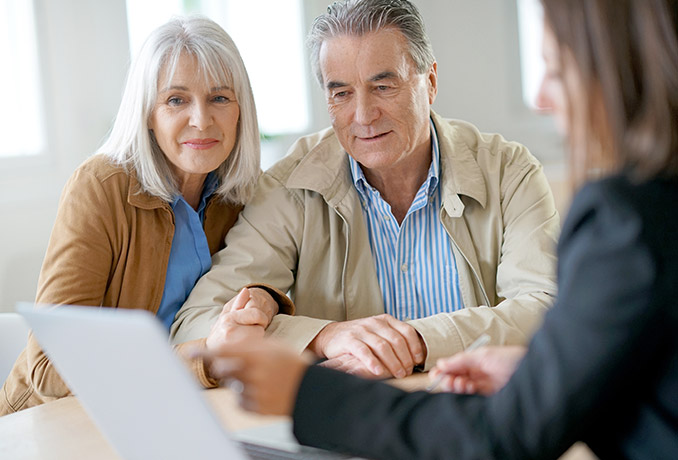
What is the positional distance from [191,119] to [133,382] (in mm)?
1223

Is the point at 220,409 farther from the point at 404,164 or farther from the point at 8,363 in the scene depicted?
the point at 404,164

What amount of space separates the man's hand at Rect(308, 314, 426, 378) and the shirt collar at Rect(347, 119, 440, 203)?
20.1 inches

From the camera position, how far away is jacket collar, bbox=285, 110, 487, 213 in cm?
186

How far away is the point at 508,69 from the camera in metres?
4.68

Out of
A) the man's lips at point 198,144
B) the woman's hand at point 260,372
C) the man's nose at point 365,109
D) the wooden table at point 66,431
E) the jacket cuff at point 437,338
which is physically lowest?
the wooden table at point 66,431

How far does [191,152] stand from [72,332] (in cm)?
118

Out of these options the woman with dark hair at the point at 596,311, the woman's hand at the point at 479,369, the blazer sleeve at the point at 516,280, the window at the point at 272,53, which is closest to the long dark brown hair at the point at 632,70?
the woman with dark hair at the point at 596,311

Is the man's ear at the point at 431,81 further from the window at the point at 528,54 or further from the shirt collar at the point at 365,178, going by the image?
the window at the point at 528,54

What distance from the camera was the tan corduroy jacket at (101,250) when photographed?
1.63 m

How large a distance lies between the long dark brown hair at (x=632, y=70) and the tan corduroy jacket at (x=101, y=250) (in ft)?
4.02

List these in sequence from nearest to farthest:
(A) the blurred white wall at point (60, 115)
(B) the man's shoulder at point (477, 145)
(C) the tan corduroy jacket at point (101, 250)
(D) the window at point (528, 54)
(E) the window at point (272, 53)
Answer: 1. (C) the tan corduroy jacket at point (101, 250)
2. (B) the man's shoulder at point (477, 145)
3. (A) the blurred white wall at point (60, 115)
4. (E) the window at point (272, 53)
5. (D) the window at point (528, 54)

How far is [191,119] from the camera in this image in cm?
184

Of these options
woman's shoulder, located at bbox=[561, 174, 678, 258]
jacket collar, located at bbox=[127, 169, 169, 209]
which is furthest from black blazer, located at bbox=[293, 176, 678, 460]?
jacket collar, located at bbox=[127, 169, 169, 209]

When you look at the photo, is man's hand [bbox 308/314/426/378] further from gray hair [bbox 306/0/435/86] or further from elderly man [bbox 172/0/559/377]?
gray hair [bbox 306/0/435/86]
